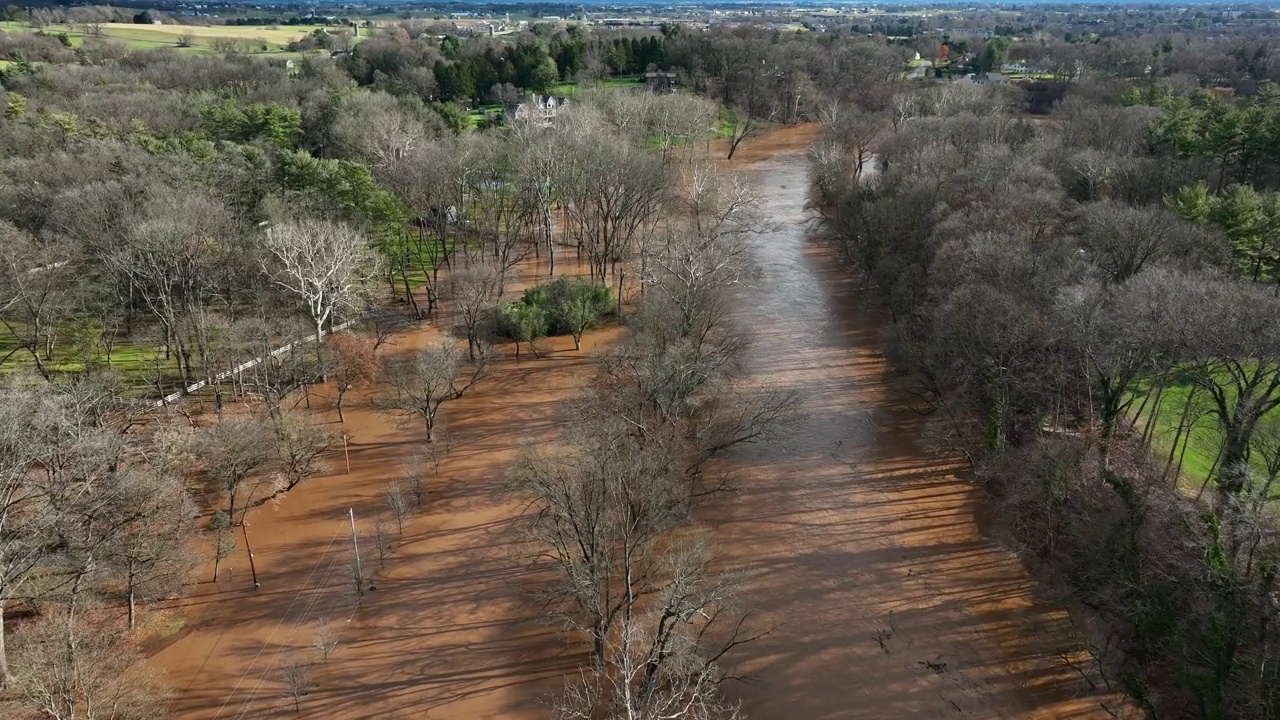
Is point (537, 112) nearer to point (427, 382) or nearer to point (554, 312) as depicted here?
point (554, 312)

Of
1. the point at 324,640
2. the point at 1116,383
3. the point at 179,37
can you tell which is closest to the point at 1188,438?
the point at 1116,383

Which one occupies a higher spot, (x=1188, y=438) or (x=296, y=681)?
(x=1188, y=438)

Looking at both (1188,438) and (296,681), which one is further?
(1188,438)

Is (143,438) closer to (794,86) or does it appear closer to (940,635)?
(940,635)

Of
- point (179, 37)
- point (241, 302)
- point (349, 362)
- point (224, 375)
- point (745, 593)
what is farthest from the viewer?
point (179, 37)

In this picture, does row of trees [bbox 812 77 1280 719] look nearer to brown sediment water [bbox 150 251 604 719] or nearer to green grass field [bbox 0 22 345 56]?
brown sediment water [bbox 150 251 604 719]
